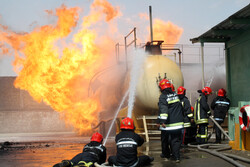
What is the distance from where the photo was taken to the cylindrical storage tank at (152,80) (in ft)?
35.6

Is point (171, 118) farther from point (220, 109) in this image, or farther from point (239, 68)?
point (239, 68)

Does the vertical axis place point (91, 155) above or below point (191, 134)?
above

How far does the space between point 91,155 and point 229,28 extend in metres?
8.13

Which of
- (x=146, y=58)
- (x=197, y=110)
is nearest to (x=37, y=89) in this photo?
(x=146, y=58)

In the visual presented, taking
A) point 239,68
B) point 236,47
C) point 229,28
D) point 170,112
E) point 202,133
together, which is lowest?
point 202,133

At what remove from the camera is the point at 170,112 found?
22.1 ft

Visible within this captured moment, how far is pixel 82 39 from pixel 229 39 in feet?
22.7

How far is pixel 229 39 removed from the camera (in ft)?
43.2

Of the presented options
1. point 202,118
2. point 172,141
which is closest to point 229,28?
point 202,118

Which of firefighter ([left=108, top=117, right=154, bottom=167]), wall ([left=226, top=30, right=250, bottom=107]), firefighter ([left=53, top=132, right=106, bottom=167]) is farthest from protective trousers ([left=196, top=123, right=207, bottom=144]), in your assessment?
firefighter ([left=108, top=117, right=154, bottom=167])

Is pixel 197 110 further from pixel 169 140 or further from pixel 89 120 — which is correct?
pixel 89 120

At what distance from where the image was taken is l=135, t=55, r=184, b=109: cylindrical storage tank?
35.6 feet

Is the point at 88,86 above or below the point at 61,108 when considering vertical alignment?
above

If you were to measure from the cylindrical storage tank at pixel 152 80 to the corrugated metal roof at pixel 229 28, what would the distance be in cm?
228
